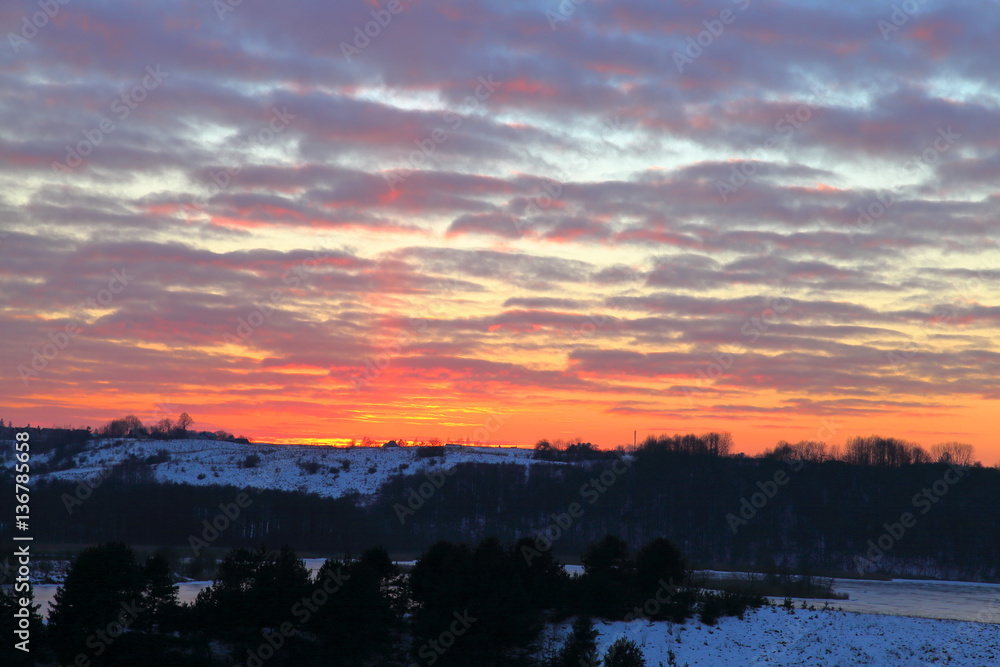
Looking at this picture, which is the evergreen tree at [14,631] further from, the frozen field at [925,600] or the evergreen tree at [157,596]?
the frozen field at [925,600]

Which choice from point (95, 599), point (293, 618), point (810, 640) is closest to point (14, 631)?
point (95, 599)

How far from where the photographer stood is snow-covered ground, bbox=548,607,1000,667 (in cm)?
4747

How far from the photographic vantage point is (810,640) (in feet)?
162

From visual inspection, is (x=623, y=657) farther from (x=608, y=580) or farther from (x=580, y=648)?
(x=608, y=580)

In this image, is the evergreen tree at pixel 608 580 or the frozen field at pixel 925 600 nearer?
the evergreen tree at pixel 608 580

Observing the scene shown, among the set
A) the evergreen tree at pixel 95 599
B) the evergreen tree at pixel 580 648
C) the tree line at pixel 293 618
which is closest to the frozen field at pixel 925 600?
the evergreen tree at pixel 580 648

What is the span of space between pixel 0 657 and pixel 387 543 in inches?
4886

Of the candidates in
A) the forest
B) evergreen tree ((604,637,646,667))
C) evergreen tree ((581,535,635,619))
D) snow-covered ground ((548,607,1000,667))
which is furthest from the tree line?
the forest

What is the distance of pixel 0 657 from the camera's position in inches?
1538

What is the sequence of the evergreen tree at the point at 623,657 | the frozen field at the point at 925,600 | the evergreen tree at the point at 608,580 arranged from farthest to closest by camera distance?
1. the frozen field at the point at 925,600
2. the evergreen tree at the point at 608,580
3. the evergreen tree at the point at 623,657

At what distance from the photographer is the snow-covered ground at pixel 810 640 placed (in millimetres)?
47469

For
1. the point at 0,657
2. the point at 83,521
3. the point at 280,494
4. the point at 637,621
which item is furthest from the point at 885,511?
the point at 0,657

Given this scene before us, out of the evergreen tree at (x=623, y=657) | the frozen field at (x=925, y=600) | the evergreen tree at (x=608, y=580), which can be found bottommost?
the frozen field at (x=925, y=600)

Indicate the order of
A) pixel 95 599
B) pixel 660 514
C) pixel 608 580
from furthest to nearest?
pixel 660 514
pixel 608 580
pixel 95 599
